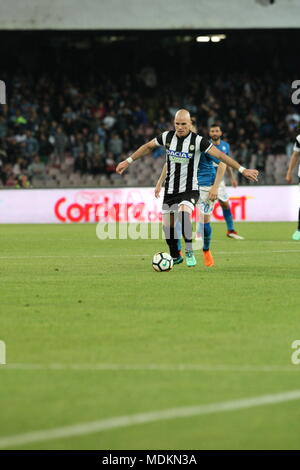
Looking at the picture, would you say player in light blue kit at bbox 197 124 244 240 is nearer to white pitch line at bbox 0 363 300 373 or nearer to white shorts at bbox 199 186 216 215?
white shorts at bbox 199 186 216 215

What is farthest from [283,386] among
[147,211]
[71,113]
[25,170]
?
[71,113]

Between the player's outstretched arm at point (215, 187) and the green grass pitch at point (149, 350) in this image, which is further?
the player's outstretched arm at point (215, 187)

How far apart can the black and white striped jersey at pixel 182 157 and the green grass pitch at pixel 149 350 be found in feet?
3.83

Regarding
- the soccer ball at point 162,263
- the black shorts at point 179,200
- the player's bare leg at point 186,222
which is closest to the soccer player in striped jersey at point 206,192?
the black shorts at point 179,200

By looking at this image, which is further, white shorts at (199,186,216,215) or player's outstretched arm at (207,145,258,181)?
white shorts at (199,186,216,215)

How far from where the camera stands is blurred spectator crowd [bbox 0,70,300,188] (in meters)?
32.3

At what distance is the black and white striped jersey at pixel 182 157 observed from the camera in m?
14.2

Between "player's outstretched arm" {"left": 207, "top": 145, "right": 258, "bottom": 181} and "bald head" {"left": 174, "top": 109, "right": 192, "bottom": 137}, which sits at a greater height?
"bald head" {"left": 174, "top": 109, "right": 192, "bottom": 137}

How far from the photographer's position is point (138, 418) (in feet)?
17.9

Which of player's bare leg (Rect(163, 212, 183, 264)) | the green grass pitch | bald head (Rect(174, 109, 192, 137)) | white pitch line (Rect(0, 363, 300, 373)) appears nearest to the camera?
the green grass pitch

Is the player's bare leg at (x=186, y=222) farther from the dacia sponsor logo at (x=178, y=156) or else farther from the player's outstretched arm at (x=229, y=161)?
the player's outstretched arm at (x=229, y=161)

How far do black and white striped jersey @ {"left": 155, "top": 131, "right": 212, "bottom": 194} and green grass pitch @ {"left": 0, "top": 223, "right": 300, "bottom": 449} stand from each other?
117 centimetres

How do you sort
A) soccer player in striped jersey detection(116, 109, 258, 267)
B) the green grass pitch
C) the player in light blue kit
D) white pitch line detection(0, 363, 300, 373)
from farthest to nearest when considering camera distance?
the player in light blue kit → soccer player in striped jersey detection(116, 109, 258, 267) → white pitch line detection(0, 363, 300, 373) → the green grass pitch

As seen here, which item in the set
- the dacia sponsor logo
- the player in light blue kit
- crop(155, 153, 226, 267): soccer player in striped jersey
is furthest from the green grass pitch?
the player in light blue kit
